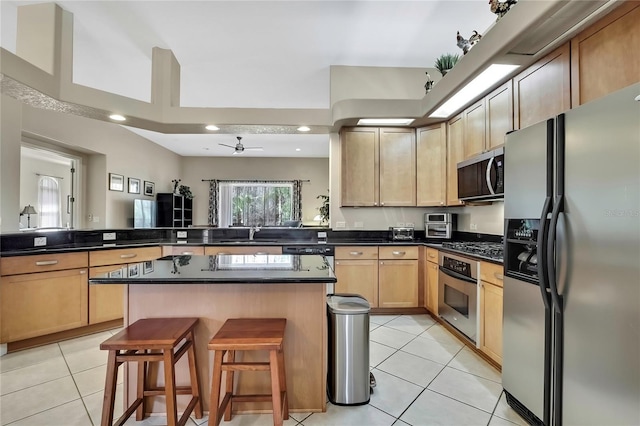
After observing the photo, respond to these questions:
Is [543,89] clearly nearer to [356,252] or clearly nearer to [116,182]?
[356,252]

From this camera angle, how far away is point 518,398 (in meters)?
1.70

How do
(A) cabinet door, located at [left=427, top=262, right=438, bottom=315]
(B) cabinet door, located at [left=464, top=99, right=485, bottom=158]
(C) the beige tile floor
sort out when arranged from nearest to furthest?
1. (C) the beige tile floor
2. (B) cabinet door, located at [left=464, top=99, right=485, bottom=158]
3. (A) cabinet door, located at [left=427, top=262, right=438, bottom=315]

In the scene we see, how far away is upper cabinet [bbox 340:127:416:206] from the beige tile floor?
1736 mm

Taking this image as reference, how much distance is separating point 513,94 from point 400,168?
61.0 inches

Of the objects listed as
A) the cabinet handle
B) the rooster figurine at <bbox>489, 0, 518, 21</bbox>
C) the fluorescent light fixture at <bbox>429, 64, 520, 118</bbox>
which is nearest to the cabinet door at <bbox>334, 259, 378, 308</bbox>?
the fluorescent light fixture at <bbox>429, 64, 520, 118</bbox>

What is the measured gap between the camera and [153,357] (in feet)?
4.48

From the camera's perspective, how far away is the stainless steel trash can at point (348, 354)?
5.81ft

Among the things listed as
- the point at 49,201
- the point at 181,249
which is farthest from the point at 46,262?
the point at 49,201

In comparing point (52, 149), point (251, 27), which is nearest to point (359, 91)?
point (251, 27)

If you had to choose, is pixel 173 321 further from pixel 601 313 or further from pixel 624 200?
pixel 624 200

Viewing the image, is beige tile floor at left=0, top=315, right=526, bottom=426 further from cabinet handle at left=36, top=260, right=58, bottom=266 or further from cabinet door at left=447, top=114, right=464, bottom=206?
cabinet door at left=447, top=114, right=464, bottom=206

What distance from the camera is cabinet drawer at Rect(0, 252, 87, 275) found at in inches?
98.1

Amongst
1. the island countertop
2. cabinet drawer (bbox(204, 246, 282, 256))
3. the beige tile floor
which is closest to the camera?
the island countertop

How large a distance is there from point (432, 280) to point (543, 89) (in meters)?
2.10
